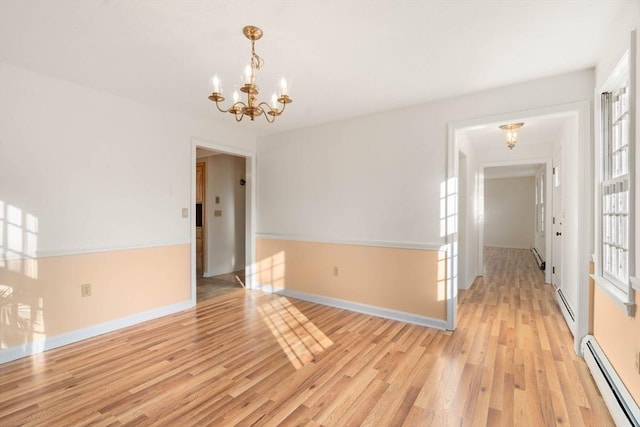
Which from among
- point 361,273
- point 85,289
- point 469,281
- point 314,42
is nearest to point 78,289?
point 85,289

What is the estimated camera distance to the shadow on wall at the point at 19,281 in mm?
2527

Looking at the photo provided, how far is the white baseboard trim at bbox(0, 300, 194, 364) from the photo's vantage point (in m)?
2.56

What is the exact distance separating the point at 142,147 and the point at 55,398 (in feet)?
8.04

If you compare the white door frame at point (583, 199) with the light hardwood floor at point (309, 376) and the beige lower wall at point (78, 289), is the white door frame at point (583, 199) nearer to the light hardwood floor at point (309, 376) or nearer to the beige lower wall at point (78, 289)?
the light hardwood floor at point (309, 376)

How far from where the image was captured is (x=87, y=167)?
302 cm

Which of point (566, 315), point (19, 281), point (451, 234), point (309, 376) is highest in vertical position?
point (451, 234)

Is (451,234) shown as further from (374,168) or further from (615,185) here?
(615,185)

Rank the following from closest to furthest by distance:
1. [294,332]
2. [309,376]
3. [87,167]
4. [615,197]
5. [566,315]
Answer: [615,197], [309,376], [87,167], [294,332], [566,315]

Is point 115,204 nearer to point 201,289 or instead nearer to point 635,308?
point 201,289

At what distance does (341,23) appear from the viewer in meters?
1.98

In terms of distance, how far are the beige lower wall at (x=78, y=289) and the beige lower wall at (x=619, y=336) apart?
413cm

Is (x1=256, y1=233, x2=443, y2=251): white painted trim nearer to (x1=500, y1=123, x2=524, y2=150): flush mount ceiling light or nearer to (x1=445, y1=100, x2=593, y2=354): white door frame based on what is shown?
(x1=445, y1=100, x2=593, y2=354): white door frame

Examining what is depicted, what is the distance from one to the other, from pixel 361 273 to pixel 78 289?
3031 millimetres

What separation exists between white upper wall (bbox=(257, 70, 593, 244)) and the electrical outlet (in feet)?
7.72
